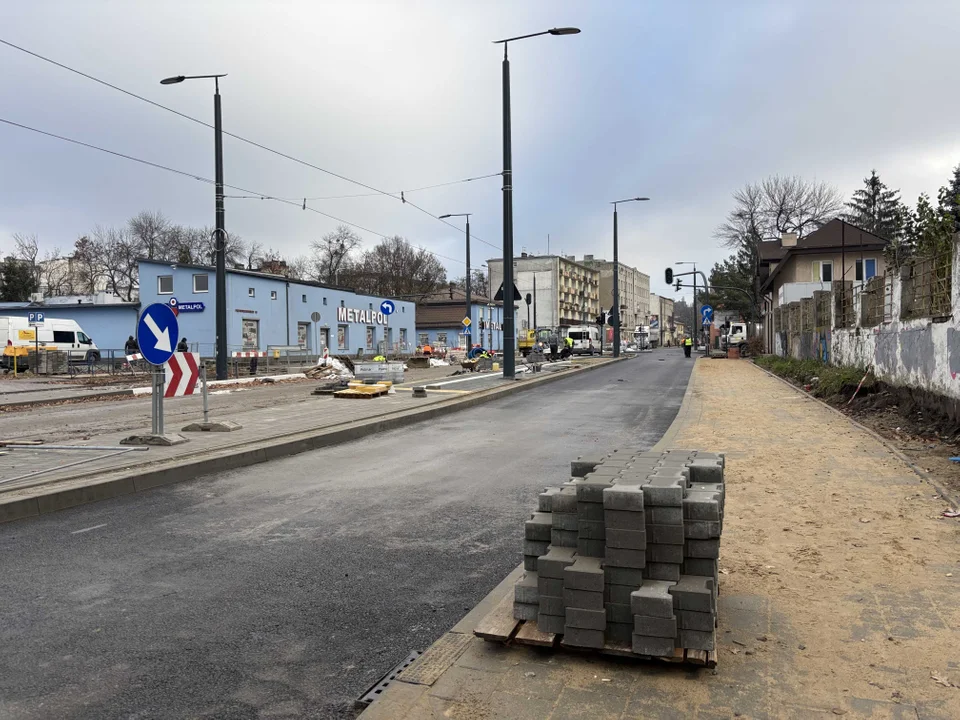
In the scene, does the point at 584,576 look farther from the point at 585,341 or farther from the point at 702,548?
the point at 585,341

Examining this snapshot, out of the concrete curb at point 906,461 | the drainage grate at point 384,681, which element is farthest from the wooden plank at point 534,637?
the concrete curb at point 906,461

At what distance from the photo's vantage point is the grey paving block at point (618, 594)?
3.20 metres

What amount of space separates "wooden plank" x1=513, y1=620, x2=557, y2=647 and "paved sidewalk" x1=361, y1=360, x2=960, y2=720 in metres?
0.06

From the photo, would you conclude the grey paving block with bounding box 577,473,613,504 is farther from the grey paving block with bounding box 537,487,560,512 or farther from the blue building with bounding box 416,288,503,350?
the blue building with bounding box 416,288,503,350

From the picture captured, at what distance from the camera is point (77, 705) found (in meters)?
2.99

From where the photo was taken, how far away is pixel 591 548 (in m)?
3.32

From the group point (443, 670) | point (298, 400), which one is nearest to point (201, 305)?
point (298, 400)

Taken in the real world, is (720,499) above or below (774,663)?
above

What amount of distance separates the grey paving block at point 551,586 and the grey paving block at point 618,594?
0.66 feet

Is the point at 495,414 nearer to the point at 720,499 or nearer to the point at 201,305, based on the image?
the point at 720,499

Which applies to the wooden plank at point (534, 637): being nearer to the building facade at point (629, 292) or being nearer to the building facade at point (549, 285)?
the building facade at point (549, 285)

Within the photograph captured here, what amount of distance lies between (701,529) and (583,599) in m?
0.59

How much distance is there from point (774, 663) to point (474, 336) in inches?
3027

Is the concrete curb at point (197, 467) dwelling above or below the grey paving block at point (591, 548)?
below
